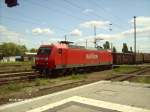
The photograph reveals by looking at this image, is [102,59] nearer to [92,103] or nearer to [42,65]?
[42,65]

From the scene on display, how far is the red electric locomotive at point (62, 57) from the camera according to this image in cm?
2081

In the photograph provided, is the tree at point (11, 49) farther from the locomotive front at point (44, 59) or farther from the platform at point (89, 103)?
the platform at point (89, 103)

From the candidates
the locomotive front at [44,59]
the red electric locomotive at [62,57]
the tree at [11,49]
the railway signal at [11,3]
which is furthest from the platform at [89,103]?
the tree at [11,49]

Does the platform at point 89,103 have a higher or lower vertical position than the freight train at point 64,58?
lower

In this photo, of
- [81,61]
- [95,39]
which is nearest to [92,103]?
[81,61]

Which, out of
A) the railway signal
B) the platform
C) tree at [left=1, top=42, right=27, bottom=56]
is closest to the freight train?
the platform

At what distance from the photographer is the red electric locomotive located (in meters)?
20.8

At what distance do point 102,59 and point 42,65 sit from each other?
498 inches

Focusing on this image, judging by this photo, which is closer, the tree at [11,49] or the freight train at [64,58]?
the freight train at [64,58]

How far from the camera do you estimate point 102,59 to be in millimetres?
31875

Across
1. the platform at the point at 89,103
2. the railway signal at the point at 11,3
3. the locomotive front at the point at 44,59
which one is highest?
the railway signal at the point at 11,3

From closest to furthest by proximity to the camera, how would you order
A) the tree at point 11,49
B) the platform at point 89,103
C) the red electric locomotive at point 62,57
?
1. the platform at point 89,103
2. the red electric locomotive at point 62,57
3. the tree at point 11,49

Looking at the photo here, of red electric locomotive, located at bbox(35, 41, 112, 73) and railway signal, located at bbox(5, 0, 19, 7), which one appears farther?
red electric locomotive, located at bbox(35, 41, 112, 73)

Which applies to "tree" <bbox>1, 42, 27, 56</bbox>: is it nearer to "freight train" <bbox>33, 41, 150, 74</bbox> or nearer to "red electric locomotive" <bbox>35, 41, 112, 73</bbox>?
"freight train" <bbox>33, 41, 150, 74</bbox>
